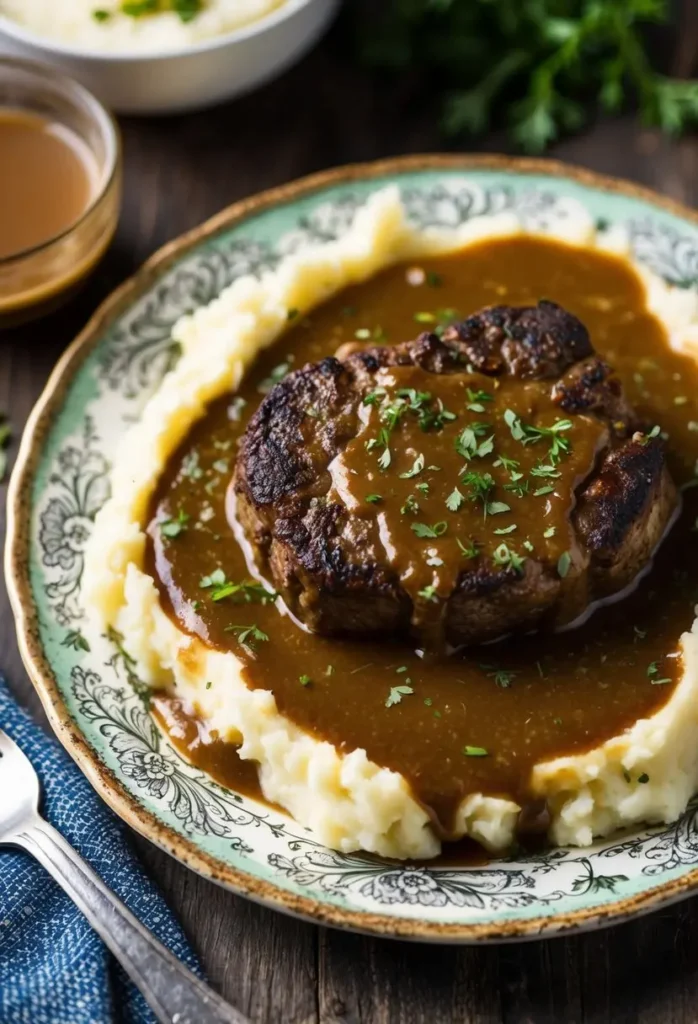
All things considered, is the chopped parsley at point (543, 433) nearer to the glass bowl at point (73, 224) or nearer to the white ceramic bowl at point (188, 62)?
the glass bowl at point (73, 224)

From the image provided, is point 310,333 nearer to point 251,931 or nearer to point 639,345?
point 639,345

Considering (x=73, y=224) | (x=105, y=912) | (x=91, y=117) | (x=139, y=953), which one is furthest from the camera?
(x=91, y=117)

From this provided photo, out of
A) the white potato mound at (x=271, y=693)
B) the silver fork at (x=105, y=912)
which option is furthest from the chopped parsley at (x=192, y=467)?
the silver fork at (x=105, y=912)

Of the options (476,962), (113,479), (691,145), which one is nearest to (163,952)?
(476,962)

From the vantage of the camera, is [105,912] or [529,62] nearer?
[105,912]

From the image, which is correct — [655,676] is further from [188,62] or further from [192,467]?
[188,62]

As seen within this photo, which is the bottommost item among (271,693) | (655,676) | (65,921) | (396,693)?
(65,921)

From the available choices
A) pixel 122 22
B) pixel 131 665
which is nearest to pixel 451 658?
pixel 131 665
